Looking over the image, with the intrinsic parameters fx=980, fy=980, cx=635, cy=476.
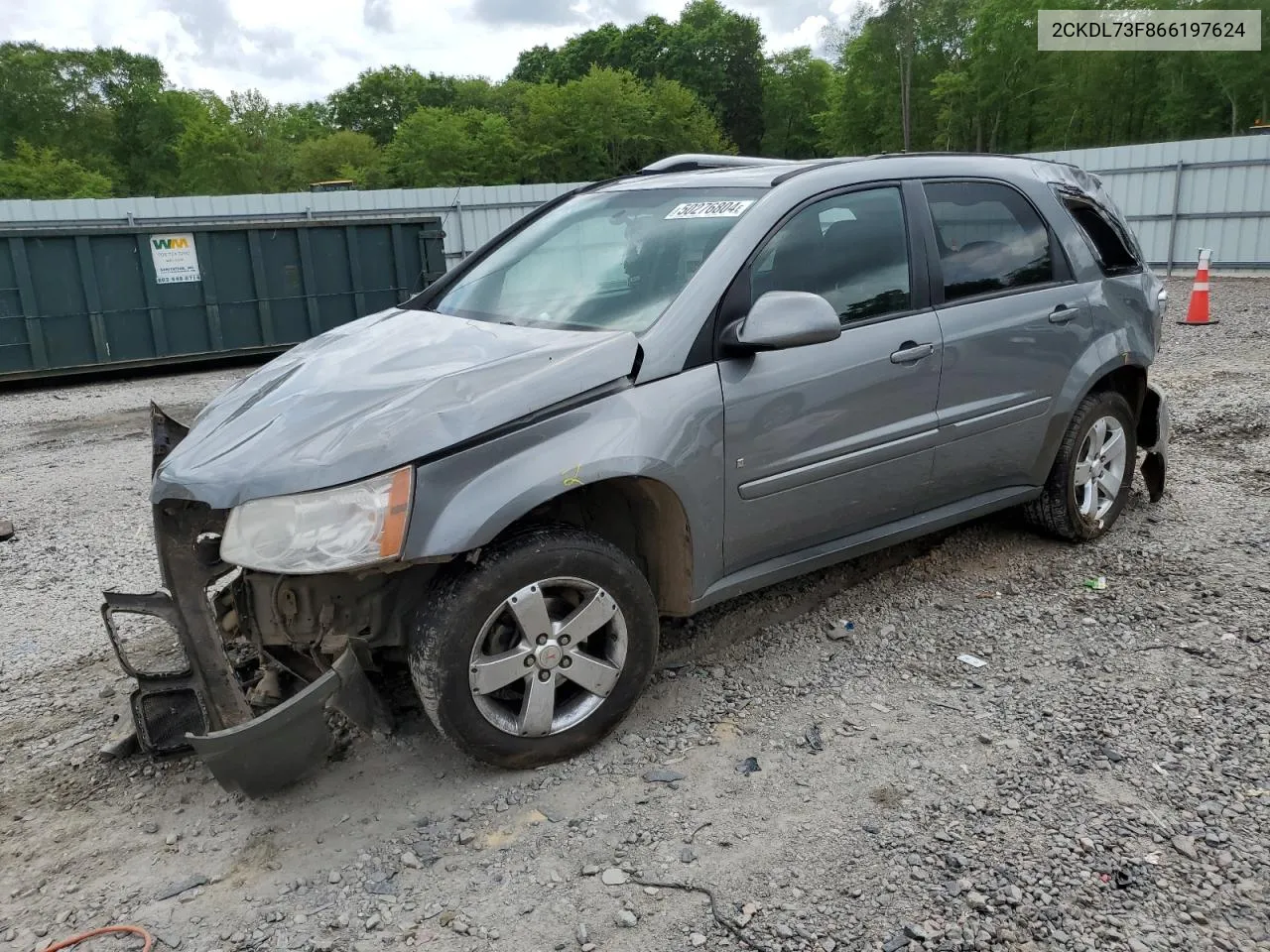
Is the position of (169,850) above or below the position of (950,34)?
below

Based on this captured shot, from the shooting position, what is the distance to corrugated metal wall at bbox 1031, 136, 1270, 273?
1777cm

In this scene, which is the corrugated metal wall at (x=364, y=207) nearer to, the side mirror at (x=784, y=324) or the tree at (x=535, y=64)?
the side mirror at (x=784, y=324)

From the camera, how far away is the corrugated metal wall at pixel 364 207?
16734mm

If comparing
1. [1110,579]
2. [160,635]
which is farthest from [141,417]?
[1110,579]

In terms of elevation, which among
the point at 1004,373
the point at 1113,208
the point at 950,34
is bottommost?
the point at 1004,373

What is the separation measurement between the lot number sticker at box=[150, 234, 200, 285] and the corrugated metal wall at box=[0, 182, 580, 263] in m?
5.37

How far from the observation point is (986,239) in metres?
4.14

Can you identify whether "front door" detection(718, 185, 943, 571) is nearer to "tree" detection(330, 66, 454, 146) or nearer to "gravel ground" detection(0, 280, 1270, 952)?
"gravel ground" detection(0, 280, 1270, 952)

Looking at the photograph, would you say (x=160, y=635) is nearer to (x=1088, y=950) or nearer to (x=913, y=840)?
Result: (x=913, y=840)

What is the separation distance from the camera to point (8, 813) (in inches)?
118

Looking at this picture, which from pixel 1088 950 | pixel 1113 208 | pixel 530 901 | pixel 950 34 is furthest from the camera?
pixel 950 34

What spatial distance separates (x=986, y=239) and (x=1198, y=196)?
57.7 feet

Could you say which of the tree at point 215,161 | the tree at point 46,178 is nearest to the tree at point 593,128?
the tree at point 215,161

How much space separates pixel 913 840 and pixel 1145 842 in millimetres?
609
